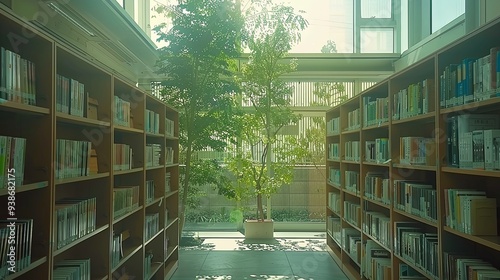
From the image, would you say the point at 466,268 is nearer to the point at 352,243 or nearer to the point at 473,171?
the point at 473,171

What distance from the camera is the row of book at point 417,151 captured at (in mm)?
3210

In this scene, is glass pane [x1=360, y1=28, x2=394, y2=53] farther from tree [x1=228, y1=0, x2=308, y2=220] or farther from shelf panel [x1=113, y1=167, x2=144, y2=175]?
shelf panel [x1=113, y1=167, x2=144, y2=175]

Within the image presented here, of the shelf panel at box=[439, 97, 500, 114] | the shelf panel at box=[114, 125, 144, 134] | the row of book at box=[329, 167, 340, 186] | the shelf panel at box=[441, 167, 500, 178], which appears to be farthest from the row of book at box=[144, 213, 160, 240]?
the shelf panel at box=[439, 97, 500, 114]

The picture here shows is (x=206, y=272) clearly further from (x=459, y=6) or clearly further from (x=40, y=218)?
(x=459, y=6)

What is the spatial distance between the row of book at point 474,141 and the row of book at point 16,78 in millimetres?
2433

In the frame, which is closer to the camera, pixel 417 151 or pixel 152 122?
pixel 417 151

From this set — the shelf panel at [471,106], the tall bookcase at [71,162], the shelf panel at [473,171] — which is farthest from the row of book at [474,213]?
the tall bookcase at [71,162]

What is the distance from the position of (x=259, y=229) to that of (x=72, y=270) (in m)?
5.53

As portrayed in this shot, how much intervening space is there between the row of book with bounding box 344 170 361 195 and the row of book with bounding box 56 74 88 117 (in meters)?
3.50

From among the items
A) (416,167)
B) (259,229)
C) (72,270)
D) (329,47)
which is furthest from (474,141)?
(329,47)

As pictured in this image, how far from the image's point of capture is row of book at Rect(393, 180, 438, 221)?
3.08m

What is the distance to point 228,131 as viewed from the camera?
23.0 ft

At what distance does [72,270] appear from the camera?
280 cm

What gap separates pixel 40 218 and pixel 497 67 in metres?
2.52
